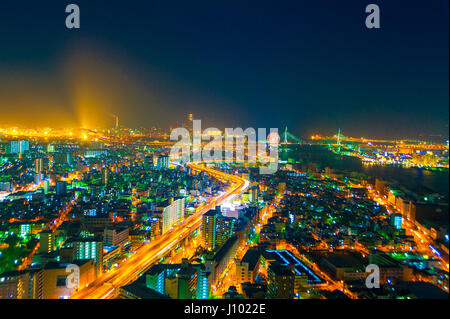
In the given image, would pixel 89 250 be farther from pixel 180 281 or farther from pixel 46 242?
pixel 180 281

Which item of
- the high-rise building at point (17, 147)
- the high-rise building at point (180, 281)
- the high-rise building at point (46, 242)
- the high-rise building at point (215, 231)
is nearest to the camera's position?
the high-rise building at point (180, 281)

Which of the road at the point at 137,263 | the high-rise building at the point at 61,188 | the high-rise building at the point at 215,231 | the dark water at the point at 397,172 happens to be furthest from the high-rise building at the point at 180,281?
the high-rise building at the point at 61,188

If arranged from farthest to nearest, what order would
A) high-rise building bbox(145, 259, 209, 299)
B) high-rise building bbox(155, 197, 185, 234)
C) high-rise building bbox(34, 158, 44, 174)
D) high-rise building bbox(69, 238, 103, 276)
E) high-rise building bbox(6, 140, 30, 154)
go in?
1. high-rise building bbox(6, 140, 30, 154)
2. high-rise building bbox(34, 158, 44, 174)
3. high-rise building bbox(155, 197, 185, 234)
4. high-rise building bbox(69, 238, 103, 276)
5. high-rise building bbox(145, 259, 209, 299)

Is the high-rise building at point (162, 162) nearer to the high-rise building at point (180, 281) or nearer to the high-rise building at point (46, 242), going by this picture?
the high-rise building at point (46, 242)

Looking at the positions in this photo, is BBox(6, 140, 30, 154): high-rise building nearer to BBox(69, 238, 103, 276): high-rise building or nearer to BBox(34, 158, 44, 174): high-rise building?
BBox(34, 158, 44, 174): high-rise building

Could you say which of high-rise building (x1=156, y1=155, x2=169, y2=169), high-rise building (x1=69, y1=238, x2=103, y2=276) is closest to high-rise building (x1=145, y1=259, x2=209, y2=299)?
high-rise building (x1=69, y1=238, x2=103, y2=276)

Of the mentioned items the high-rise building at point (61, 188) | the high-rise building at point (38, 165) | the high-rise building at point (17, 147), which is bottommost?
the high-rise building at point (61, 188)

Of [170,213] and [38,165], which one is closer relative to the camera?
[170,213]

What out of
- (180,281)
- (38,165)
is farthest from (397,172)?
(38,165)

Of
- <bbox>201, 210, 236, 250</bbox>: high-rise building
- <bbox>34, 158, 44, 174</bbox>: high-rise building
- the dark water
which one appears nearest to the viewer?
the dark water
